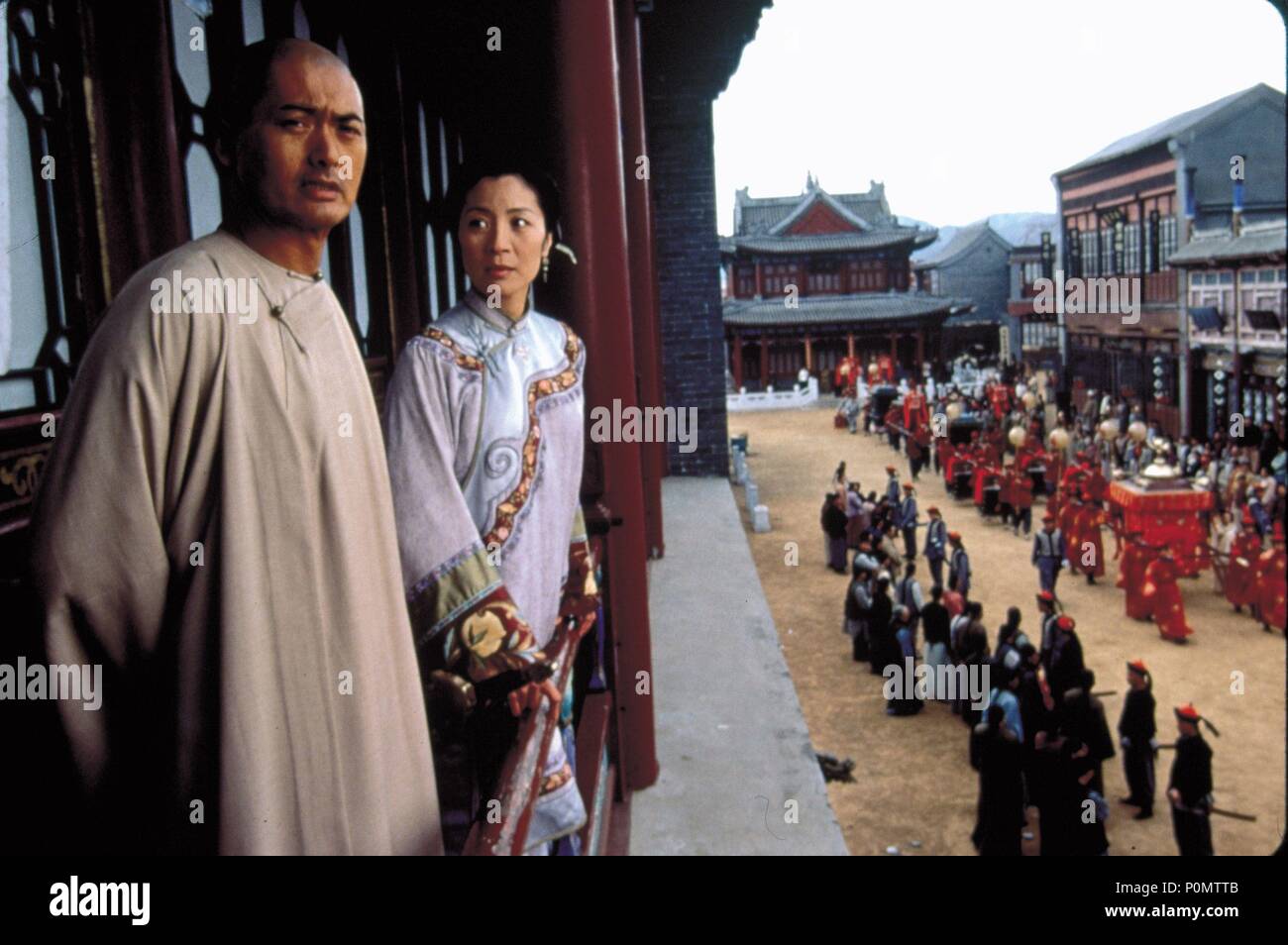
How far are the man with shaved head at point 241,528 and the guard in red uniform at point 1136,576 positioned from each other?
39.9 ft

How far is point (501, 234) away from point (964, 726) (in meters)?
8.38

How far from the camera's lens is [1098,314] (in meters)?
29.0

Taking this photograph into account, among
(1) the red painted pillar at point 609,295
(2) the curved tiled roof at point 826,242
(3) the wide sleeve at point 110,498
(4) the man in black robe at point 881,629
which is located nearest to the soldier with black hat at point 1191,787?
(1) the red painted pillar at point 609,295

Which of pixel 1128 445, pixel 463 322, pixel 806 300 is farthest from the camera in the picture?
pixel 806 300

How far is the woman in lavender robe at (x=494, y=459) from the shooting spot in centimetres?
243

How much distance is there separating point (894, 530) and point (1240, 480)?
15.7ft

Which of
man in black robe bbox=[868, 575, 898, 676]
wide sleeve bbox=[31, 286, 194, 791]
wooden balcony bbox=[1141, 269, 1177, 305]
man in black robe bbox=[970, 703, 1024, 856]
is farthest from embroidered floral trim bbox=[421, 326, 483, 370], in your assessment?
wooden balcony bbox=[1141, 269, 1177, 305]

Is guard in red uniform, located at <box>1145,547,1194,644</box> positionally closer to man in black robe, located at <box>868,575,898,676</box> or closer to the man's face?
man in black robe, located at <box>868,575,898,676</box>

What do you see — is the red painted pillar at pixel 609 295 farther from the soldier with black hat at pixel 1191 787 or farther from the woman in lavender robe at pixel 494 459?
the soldier with black hat at pixel 1191 787

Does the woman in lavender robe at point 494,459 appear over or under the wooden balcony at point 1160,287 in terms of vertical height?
under

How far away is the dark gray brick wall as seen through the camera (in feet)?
56.2

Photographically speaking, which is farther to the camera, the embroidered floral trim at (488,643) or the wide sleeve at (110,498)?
the embroidered floral trim at (488,643)
